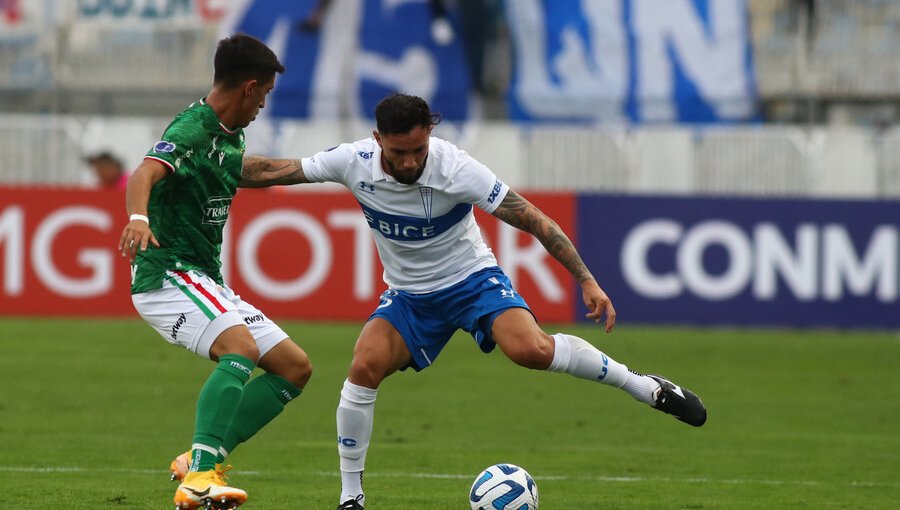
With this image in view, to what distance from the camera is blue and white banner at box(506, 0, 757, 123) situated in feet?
83.3

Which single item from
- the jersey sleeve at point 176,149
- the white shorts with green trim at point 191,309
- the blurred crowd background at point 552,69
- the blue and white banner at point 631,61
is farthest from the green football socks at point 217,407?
the blue and white banner at point 631,61

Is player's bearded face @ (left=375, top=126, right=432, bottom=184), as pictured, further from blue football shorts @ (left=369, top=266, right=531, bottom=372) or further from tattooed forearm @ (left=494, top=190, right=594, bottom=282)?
blue football shorts @ (left=369, top=266, right=531, bottom=372)

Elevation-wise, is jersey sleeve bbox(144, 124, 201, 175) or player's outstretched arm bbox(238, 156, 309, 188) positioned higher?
jersey sleeve bbox(144, 124, 201, 175)

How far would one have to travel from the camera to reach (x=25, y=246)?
17.5 metres

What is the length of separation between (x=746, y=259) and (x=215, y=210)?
37.7 ft

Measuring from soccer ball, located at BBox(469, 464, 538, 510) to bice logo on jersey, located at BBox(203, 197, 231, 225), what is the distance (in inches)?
69.4

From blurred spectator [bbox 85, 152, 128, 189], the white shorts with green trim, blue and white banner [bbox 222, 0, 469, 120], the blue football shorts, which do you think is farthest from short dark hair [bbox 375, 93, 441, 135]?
blue and white banner [bbox 222, 0, 469, 120]

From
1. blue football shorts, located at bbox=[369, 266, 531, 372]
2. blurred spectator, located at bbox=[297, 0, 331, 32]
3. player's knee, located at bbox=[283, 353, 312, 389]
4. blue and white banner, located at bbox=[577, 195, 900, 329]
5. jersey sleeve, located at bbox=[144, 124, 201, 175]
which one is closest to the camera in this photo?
jersey sleeve, located at bbox=[144, 124, 201, 175]

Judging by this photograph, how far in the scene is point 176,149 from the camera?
6.92 meters

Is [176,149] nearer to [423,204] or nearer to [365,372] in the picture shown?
[423,204]

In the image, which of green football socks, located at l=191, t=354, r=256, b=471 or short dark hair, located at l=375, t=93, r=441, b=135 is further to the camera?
short dark hair, located at l=375, t=93, r=441, b=135

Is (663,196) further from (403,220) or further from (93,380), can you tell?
(403,220)

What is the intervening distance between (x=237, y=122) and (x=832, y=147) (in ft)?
58.4

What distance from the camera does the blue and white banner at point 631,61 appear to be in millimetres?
25391
